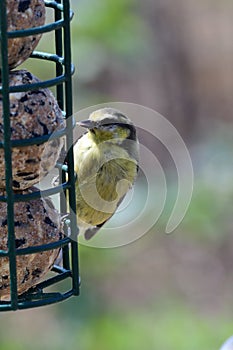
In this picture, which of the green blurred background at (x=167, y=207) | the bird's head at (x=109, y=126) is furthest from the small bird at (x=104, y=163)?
the green blurred background at (x=167, y=207)

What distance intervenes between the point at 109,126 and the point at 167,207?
1.90 meters

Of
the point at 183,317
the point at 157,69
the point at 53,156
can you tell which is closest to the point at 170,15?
the point at 157,69

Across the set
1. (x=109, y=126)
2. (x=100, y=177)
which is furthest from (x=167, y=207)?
(x=109, y=126)

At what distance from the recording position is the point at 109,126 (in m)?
2.94

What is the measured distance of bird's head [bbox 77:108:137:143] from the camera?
290 centimetres

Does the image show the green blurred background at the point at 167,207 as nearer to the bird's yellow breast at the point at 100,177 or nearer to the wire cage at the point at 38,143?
the bird's yellow breast at the point at 100,177

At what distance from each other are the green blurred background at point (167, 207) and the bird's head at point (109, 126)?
5.30 ft

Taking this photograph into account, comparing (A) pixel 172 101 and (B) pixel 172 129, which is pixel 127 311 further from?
(A) pixel 172 101

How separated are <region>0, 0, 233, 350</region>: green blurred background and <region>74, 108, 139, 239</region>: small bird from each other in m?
1.55

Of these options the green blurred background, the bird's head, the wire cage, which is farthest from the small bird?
the green blurred background

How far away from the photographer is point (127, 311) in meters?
5.45

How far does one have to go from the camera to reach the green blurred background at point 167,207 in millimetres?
4891

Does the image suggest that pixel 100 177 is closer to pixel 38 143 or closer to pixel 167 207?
pixel 38 143

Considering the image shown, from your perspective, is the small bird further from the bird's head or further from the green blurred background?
the green blurred background
